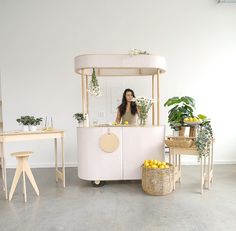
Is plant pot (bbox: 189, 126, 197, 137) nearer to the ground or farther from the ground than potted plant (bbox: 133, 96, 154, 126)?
nearer to the ground

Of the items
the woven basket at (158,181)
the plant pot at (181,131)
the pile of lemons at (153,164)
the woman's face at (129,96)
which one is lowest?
the woven basket at (158,181)

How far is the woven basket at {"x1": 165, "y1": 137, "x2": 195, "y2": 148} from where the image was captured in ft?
10.2

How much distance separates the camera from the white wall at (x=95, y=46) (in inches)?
184

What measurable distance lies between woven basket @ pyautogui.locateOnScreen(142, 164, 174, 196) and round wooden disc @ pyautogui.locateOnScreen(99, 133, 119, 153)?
23.9 inches

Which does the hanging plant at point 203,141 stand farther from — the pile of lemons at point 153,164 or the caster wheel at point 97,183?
the caster wheel at point 97,183

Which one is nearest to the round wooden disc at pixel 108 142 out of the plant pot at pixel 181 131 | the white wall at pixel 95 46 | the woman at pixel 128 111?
the woman at pixel 128 111

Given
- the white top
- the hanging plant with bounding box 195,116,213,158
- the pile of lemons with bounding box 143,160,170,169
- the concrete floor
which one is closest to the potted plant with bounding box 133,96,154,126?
the white top

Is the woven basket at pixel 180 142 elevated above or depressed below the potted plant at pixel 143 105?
below

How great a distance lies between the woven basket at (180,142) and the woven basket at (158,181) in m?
0.38

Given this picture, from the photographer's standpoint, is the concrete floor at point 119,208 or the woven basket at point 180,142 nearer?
the concrete floor at point 119,208

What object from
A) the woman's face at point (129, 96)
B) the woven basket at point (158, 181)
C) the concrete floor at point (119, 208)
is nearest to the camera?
the concrete floor at point (119, 208)

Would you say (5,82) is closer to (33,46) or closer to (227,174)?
(33,46)

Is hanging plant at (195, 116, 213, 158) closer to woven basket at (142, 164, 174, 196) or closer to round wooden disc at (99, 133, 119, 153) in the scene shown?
woven basket at (142, 164, 174, 196)

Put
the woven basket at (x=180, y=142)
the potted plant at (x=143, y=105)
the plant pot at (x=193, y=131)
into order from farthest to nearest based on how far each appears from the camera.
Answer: the potted plant at (x=143, y=105)
the plant pot at (x=193, y=131)
the woven basket at (x=180, y=142)
